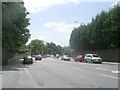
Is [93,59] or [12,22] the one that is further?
[93,59]

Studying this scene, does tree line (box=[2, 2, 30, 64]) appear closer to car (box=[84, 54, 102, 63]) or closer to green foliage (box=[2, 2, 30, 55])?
green foliage (box=[2, 2, 30, 55])

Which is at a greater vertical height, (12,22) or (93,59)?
(12,22)

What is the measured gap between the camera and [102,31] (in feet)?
224

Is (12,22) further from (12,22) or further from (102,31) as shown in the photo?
(102,31)

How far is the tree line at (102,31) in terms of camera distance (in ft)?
212

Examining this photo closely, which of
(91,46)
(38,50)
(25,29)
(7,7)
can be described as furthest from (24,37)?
(38,50)

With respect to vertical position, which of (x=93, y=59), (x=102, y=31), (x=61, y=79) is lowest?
(x=61, y=79)

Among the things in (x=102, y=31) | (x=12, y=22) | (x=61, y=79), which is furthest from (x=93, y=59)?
(x=61, y=79)

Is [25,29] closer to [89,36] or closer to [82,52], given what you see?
[89,36]

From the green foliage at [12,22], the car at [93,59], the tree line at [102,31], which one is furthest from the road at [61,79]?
the tree line at [102,31]

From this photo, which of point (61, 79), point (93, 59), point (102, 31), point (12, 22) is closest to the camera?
point (61, 79)

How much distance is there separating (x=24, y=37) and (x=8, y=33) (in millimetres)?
10327

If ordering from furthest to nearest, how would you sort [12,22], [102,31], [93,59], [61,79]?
[102,31] → [93,59] → [12,22] → [61,79]

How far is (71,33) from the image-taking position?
10306 centimetres
